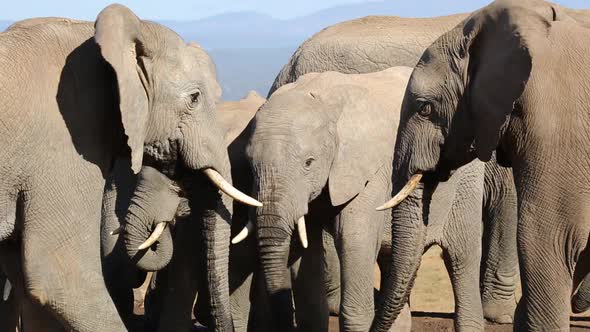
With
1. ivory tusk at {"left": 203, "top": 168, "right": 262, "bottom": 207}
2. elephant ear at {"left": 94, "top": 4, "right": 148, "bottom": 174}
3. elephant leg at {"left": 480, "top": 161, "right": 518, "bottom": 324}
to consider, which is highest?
elephant ear at {"left": 94, "top": 4, "right": 148, "bottom": 174}

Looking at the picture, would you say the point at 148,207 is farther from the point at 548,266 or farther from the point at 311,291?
the point at 548,266

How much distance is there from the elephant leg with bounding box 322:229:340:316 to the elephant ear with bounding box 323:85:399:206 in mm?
437

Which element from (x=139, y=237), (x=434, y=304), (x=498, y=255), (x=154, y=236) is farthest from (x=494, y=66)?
(x=434, y=304)

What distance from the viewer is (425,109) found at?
648cm

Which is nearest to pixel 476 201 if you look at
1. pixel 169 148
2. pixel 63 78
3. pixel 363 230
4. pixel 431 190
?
pixel 363 230

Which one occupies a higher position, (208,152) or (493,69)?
(493,69)

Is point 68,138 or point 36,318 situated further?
point 36,318

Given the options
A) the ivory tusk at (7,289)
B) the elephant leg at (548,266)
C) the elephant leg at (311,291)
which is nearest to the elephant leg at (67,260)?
the ivory tusk at (7,289)

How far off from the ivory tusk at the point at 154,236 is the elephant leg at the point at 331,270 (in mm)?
945

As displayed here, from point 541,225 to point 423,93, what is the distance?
86cm

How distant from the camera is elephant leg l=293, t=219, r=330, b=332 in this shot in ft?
27.3

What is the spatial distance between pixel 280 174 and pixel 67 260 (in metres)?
1.78

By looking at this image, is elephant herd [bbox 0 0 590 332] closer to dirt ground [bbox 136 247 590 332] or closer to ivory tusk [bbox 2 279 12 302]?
ivory tusk [bbox 2 279 12 302]

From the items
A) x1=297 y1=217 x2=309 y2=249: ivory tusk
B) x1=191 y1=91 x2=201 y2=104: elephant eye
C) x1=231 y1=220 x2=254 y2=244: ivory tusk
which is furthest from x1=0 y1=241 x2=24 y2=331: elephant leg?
x1=297 y1=217 x2=309 y2=249: ivory tusk
